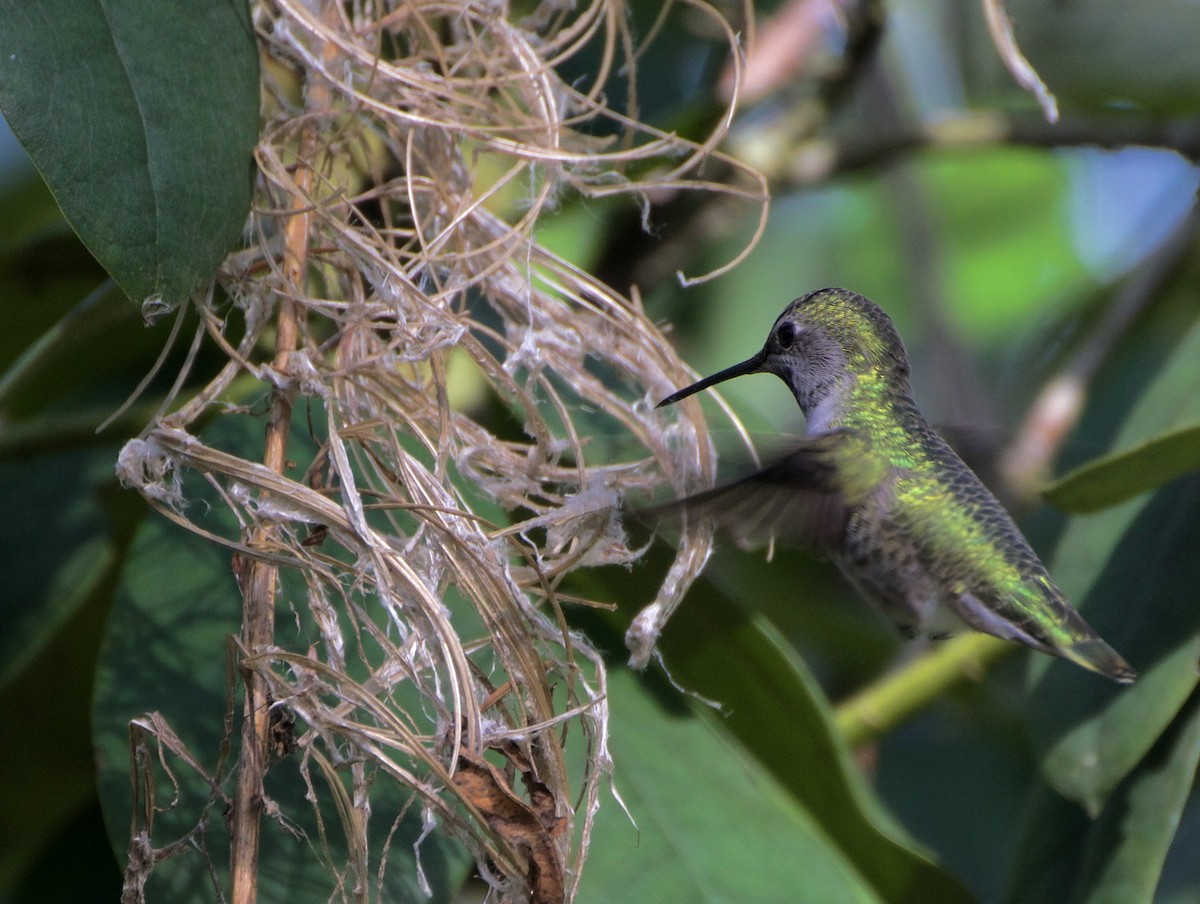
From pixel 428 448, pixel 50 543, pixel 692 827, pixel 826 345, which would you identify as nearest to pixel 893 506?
pixel 826 345

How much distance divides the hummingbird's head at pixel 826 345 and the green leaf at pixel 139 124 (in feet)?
2.11

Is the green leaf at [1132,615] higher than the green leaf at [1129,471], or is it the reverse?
the green leaf at [1129,471]

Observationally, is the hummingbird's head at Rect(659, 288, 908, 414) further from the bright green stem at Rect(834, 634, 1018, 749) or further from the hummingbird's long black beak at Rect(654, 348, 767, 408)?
the bright green stem at Rect(834, 634, 1018, 749)

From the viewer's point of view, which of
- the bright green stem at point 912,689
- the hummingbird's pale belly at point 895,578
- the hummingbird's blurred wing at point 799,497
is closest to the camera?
the hummingbird's blurred wing at point 799,497

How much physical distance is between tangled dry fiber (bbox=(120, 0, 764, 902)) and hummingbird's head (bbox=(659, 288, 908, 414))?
23 cm

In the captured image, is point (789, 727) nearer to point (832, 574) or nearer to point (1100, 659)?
point (1100, 659)

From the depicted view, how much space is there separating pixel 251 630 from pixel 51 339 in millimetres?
450

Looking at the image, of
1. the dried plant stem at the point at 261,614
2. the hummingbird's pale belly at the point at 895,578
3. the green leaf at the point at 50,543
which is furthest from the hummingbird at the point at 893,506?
the green leaf at the point at 50,543

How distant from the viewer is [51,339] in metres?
1.23

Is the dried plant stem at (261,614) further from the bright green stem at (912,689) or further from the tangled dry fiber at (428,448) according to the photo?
the bright green stem at (912,689)

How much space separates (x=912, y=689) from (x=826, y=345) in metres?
0.46

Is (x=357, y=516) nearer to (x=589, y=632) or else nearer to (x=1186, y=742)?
(x=589, y=632)

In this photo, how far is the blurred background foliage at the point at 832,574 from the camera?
1262mm

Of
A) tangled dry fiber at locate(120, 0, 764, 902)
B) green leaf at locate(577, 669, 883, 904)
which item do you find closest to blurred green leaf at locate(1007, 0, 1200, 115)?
tangled dry fiber at locate(120, 0, 764, 902)
